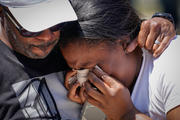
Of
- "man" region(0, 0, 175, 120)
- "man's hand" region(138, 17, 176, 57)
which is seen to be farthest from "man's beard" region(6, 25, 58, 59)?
"man's hand" region(138, 17, 176, 57)

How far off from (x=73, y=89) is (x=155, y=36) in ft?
1.82

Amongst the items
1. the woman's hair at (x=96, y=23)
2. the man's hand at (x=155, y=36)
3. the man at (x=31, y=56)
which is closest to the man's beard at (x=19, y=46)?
the man at (x=31, y=56)

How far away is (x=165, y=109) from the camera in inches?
64.9

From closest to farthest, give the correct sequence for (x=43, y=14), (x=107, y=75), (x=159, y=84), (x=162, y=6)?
(x=43, y=14)
(x=159, y=84)
(x=107, y=75)
(x=162, y=6)

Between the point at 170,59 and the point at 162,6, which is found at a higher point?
the point at 170,59

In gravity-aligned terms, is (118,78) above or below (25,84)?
below

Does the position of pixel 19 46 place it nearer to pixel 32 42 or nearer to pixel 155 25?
pixel 32 42

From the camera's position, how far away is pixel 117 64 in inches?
70.7

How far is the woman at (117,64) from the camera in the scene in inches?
65.9

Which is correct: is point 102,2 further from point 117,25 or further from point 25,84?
point 25,84

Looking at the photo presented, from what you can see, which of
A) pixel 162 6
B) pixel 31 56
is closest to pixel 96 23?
pixel 31 56

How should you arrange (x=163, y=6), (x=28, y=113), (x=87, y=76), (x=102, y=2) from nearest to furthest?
1. (x=28, y=113)
2. (x=102, y=2)
3. (x=87, y=76)
4. (x=163, y=6)

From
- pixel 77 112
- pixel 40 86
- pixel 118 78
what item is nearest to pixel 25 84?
pixel 40 86

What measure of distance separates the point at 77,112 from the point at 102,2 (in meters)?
0.67
